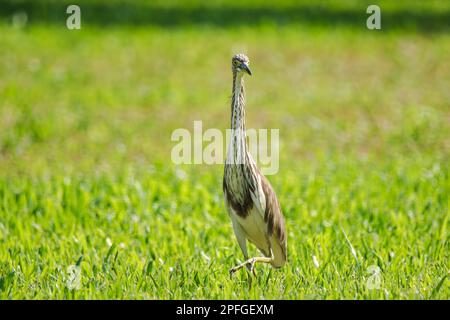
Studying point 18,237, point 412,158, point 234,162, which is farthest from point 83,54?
point 234,162

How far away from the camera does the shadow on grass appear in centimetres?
1778

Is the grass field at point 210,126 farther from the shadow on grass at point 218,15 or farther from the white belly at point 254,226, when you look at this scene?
the white belly at point 254,226

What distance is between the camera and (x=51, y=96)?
13.2m

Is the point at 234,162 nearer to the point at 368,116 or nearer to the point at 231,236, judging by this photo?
the point at 231,236

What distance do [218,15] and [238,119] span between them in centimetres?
1389

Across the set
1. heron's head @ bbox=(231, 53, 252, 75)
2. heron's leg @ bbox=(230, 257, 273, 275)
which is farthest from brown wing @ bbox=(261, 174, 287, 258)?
heron's head @ bbox=(231, 53, 252, 75)

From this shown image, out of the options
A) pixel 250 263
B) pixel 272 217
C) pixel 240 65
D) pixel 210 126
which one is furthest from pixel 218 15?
pixel 250 263

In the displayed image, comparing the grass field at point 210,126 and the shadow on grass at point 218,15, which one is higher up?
the shadow on grass at point 218,15

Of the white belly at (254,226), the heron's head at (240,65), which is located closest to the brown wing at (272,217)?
the white belly at (254,226)

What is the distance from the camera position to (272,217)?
555 centimetres

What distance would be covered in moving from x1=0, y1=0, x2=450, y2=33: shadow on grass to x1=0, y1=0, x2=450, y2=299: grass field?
0.24 feet

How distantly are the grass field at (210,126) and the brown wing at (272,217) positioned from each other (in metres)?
0.32

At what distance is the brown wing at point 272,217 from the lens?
18.1ft

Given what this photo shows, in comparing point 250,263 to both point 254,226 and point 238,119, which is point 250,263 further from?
point 238,119
